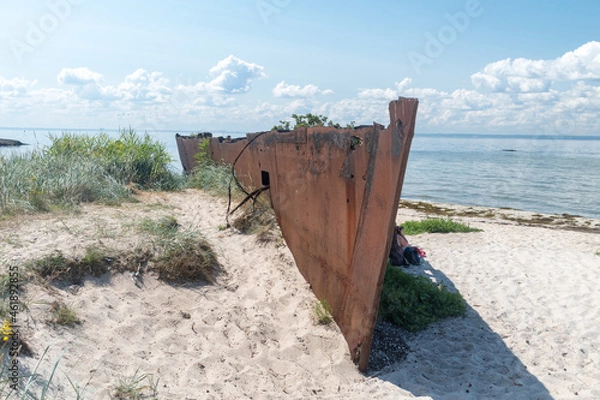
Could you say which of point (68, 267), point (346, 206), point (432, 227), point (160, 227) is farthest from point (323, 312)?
point (432, 227)

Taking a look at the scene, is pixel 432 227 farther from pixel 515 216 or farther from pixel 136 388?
pixel 136 388

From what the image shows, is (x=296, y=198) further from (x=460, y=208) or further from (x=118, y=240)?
(x=460, y=208)

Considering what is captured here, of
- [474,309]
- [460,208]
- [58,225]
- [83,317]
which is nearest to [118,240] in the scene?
[58,225]

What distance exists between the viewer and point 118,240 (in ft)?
15.7

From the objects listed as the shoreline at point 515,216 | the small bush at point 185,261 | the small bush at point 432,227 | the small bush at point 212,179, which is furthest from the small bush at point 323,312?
the shoreline at point 515,216

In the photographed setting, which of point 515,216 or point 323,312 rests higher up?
point 323,312

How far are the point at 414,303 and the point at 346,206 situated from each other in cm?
144

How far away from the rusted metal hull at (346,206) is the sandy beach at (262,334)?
275mm

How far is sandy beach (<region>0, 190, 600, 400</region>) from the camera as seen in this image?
3271 millimetres

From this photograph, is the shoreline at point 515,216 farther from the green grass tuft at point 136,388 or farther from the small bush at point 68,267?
the green grass tuft at point 136,388

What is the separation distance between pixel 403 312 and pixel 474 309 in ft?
3.43

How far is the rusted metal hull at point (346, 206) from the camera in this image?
340cm

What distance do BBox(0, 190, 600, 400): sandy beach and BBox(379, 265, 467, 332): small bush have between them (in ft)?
0.40

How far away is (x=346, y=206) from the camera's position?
414 centimetres
